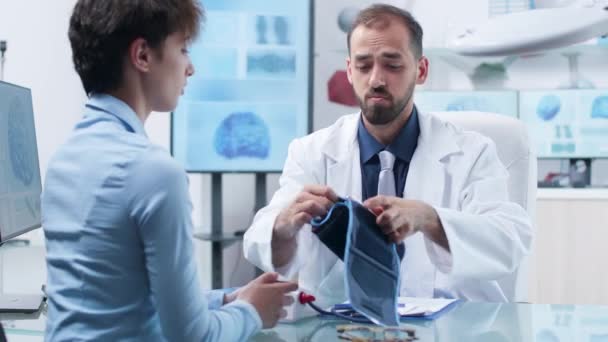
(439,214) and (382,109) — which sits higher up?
(382,109)

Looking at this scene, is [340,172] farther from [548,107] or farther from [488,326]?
[548,107]

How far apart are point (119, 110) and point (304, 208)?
1.60 feet

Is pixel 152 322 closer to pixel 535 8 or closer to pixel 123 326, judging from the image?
pixel 123 326

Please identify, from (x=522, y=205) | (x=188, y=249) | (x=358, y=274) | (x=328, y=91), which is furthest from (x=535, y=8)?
(x=188, y=249)

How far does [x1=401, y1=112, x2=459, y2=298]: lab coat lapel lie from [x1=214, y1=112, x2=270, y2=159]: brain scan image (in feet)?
4.66

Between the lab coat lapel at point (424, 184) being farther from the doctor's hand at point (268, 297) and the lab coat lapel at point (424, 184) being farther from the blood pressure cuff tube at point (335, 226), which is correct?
the doctor's hand at point (268, 297)

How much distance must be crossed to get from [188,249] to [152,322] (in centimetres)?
10

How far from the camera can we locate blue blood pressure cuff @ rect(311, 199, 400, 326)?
108 centimetres

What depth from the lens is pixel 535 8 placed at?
314 cm

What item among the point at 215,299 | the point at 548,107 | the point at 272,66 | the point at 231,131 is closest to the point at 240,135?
the point at 231,131

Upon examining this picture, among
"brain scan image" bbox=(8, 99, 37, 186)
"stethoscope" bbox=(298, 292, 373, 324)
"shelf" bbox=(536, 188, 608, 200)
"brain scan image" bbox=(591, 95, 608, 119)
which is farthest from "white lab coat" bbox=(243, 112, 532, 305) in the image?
"brain scan image" bbox=(591, 95, 608, 119)

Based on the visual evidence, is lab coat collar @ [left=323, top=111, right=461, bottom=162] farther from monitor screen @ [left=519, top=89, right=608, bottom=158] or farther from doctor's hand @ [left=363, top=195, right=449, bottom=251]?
monitor screen @ [left=519, top=89, right=608, bottom=158]

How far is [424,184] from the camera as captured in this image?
1686mm

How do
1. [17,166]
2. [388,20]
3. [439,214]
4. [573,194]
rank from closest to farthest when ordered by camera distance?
[439,214] < [17,166] < [388,20] < [573,194]
